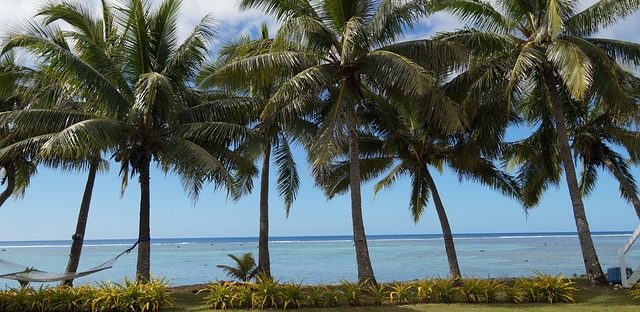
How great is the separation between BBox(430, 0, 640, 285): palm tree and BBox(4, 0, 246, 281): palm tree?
6.49m

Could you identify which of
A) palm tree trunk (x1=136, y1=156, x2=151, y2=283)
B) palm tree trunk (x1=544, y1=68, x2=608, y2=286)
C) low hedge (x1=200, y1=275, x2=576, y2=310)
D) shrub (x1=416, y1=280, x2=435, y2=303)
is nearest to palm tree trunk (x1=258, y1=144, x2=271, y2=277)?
palm tree trunk (x1=136, y1=156, x2=151, y2=283)

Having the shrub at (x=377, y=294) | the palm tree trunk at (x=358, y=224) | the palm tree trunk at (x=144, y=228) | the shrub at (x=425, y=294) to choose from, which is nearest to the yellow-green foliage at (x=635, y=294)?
the shrub at (x=425, y=294)

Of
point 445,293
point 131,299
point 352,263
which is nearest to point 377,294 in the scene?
point 445,293

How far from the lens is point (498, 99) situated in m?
14.9

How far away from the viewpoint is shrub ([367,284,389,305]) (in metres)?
11.1

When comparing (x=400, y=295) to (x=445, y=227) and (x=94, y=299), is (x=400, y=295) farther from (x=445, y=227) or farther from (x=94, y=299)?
(x=94, y=299)

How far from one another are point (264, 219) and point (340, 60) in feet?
17.6

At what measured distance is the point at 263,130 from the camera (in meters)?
13.6

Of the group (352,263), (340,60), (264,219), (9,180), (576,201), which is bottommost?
(352,263)

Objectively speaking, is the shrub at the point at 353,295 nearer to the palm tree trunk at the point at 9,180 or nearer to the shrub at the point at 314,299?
the shrub at the point at 314,299

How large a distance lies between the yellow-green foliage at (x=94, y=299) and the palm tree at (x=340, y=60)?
13.9ft

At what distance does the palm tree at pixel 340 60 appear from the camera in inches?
471

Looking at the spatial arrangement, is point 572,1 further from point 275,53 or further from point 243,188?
point 243,188

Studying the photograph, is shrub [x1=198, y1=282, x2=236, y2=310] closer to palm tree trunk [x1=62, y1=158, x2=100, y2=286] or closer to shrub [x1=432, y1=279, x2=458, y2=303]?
shrub [x1=432, y1=279, x2=458, y2=303]
